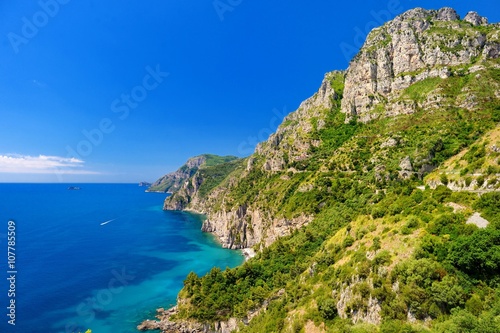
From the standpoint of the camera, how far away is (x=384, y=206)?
41.4 meters

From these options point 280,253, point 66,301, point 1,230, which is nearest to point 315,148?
point 280,253

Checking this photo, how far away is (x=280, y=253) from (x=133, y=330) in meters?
34.0

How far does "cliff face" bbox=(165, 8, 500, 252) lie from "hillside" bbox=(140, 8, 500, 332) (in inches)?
19.9

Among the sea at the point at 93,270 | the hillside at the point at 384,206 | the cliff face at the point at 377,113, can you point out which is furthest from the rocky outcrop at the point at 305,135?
the sea at the point at 93,270

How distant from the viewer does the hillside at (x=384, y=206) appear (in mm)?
23797

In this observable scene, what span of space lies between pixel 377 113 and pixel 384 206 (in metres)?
69.5

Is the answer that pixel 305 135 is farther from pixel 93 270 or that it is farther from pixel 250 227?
pixel 93 270

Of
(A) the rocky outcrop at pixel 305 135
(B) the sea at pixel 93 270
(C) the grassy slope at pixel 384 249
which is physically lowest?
(B) the sea at pixel 93 270

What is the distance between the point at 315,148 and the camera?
11531 centimetres

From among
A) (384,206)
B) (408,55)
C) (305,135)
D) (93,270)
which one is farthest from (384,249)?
(408,55)

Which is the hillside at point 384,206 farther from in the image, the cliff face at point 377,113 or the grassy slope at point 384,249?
the cliff face at point 377,113

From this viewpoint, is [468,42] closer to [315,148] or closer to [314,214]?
[315,148]

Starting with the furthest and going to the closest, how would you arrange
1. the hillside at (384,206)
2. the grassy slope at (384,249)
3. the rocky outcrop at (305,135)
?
1. the rocky outcrop at (305,135)
2. the hillside at (384,206)
3. the grassy slope at (384,249)

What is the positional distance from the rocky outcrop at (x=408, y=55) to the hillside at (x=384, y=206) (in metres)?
0.45
